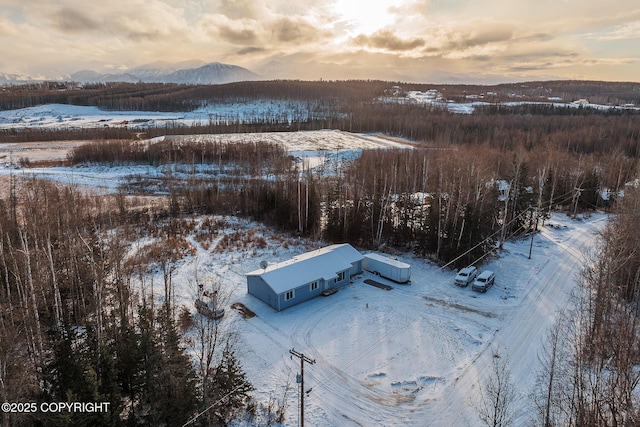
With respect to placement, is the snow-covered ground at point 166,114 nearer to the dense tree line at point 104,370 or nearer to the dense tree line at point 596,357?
the dense tree line at point 596,357

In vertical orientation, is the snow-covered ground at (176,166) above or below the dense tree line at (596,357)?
above

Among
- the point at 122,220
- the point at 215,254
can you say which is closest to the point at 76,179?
the point at 122,220

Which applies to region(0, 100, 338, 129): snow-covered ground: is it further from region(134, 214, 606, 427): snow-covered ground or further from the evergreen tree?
the evergreen tree

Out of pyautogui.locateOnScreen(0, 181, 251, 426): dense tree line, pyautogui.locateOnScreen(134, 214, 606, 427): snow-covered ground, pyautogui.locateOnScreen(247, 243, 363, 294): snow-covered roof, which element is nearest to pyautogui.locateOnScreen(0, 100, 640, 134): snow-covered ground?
pyautogui.locateOnScreen(247, 243, 363, 294): snow-covered roof

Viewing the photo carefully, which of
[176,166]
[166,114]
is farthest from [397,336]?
[166,114]

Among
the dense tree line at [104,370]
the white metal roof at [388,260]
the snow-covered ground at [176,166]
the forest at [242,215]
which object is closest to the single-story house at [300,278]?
the white metal roof at [388,260]
